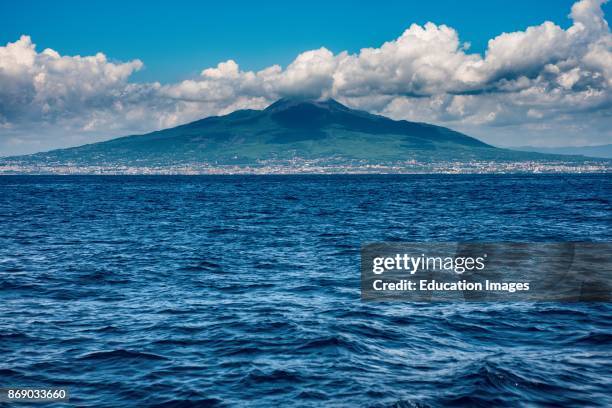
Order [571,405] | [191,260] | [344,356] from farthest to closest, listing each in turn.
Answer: [191,260] → [344,356] → [571,405]

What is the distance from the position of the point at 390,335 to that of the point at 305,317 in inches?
160

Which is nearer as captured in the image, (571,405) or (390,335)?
(571,405)

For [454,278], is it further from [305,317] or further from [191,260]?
[191,260]

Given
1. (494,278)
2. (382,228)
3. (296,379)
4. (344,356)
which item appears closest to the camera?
(296,379)

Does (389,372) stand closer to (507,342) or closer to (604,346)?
(507,342)

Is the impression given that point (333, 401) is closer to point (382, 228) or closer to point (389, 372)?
point (389, 372)

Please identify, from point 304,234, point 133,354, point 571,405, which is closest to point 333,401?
point 571,405

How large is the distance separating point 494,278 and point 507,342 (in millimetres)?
12988

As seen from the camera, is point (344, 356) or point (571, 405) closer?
point (571, 405)

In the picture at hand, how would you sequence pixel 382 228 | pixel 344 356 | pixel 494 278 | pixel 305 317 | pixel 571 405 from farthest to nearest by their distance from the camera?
pixel 382 228, pixel 494 278, pixel 305 317, pixel 344 356, pixel 571 405

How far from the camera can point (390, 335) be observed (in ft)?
69.2

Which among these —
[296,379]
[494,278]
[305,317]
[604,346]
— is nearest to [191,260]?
[305,317]

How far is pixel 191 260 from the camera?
38.4 m

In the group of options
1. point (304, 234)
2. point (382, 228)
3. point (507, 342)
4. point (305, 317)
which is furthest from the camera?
point (382, 228)
